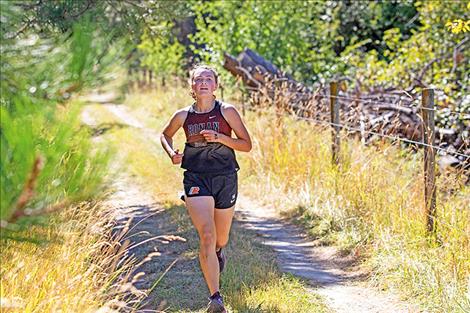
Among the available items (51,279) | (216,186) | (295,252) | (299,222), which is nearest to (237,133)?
(216,186)

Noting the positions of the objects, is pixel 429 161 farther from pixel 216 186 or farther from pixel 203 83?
pixel 203 83

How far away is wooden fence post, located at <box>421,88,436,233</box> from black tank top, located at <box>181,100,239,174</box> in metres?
2.05

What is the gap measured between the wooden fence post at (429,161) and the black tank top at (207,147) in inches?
80.5

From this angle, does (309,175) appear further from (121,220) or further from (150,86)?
(150,86)

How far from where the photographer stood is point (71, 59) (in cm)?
262

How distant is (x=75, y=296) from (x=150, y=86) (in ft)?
71.5

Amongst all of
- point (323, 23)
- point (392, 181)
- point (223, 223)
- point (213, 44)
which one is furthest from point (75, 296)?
point (323, 23)

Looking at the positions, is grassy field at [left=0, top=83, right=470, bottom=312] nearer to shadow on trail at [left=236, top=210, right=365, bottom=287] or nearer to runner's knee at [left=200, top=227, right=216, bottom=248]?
shadow on trail at [left=236, top=210, right=365, bottom=287]

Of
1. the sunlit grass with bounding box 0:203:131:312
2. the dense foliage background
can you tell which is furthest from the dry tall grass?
the dense foliage background

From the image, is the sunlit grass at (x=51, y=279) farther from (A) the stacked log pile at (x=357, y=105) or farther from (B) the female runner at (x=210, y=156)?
(A) the stacked log pile at (x=357, y=105)

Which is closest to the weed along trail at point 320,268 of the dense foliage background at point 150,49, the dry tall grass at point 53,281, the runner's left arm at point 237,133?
the runner's left arm at point 237,133

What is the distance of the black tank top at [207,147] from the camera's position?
599cm

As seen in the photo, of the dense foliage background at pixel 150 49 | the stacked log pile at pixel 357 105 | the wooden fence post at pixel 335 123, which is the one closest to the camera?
the dense foliage background at pixel 150 49

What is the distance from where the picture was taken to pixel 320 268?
25.1 feet
